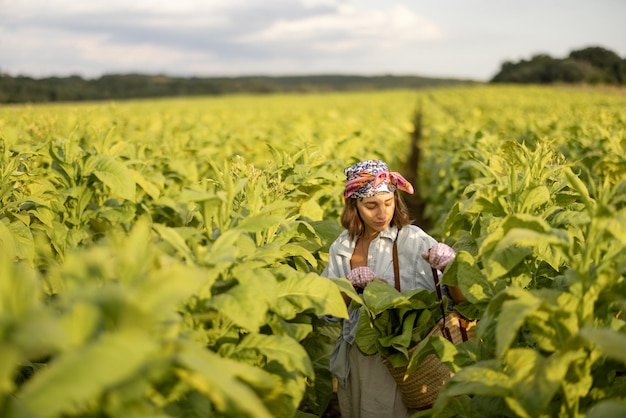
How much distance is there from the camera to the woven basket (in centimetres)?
298

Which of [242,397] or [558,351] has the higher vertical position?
[242,397]

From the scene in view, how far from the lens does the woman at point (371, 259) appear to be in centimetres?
332

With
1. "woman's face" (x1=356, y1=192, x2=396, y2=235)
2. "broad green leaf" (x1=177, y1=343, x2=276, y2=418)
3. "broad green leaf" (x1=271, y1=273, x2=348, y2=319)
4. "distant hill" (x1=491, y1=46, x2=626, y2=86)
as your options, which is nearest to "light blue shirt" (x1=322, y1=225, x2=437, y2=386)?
"woman's face" (x1=356, y1=192, x2=396, y2=235)

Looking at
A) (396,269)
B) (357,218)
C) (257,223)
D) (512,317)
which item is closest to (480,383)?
(512,317)

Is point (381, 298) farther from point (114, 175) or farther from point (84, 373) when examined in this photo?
point (114, 175)

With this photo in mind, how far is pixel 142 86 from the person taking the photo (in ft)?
278

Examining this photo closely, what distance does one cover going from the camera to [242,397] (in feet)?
4.37

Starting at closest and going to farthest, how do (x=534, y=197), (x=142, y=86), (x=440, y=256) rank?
(x=534, y=197), (x=440, y=256), (x=142, y=86)

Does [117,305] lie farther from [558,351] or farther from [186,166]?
[186,166]

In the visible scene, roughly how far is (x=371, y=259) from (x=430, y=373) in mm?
747

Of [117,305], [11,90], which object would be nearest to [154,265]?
[117,305]

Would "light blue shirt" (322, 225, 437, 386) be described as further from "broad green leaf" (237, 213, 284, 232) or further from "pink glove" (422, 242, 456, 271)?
"broad green leaf" (237, 213, 284, 232)

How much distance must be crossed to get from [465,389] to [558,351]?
35 centimetres

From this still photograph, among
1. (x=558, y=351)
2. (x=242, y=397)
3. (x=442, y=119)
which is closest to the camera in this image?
(x=242, y=397)
